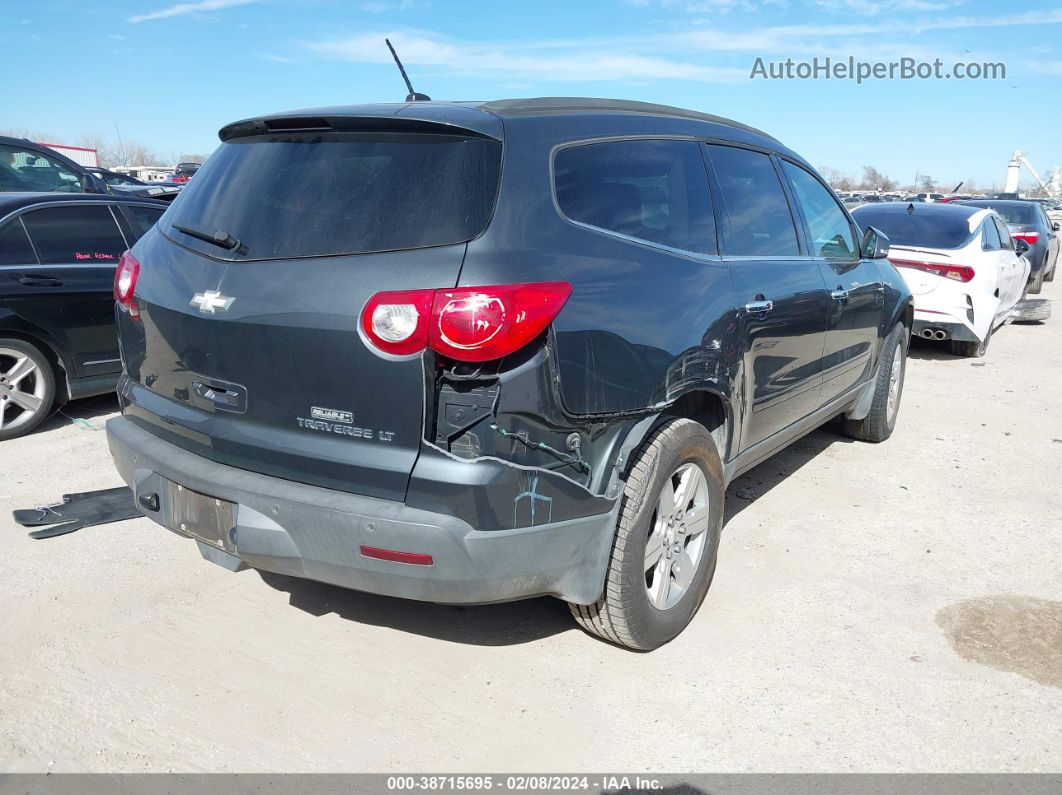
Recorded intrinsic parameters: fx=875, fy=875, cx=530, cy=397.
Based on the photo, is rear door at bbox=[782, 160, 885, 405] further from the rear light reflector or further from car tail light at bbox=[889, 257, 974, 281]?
car tail light at bbox=[889, 257, 974, 281]

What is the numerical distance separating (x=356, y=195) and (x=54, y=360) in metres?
4.07

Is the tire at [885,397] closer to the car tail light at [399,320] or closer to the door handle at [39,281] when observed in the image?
the car tail light at [399,320]

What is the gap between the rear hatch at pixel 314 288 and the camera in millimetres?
2529

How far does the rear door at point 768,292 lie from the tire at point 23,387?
4486 mm

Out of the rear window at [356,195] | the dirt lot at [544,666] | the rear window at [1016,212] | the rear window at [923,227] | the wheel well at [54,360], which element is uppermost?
the rear window at [356,195]

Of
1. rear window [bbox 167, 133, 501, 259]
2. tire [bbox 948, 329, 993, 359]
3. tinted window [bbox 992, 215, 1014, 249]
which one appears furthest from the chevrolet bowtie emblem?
tinted window [bbox 992, 215, 1014, 249]

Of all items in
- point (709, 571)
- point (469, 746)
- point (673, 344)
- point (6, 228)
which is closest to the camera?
point (469, 746)

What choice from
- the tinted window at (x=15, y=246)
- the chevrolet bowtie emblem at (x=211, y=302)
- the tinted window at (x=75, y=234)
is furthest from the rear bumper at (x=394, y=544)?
the tinted window at (x=75, y=234)

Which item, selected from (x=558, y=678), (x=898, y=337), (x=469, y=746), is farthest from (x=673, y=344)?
(x=898, y=337)

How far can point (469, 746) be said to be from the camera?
8.87 feet

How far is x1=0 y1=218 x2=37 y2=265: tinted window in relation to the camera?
5617 millimetres

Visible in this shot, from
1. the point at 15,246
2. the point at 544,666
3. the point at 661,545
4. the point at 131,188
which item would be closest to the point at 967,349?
the point at 661,545

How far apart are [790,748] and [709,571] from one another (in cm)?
88
